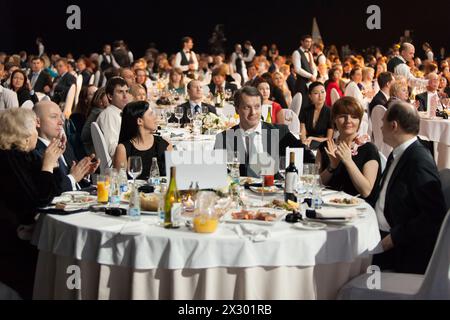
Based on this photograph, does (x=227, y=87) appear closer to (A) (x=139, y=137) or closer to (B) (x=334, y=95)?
(B) (x=334, y=95)

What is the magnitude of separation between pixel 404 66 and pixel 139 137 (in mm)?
5791

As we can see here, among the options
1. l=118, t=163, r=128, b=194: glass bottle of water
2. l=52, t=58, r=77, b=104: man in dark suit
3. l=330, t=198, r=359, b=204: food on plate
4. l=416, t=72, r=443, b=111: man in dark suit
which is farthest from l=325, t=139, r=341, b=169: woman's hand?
l=52, t=58, r=77, b=104: man in dark suit

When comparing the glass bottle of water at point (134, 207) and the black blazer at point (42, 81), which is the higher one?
the black blazer at point (42, 81)

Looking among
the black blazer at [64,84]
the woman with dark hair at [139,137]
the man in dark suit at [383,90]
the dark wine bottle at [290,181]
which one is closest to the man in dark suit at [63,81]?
the black blazer at [64,84]

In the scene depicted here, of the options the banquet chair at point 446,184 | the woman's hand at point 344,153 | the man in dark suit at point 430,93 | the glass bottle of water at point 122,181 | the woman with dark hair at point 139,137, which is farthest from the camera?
the man in dark suit at point 430,93

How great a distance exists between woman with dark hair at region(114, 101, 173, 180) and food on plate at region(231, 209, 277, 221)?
4.42 feet

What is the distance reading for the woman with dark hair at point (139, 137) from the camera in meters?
4.25

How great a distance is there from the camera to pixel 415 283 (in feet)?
9.96

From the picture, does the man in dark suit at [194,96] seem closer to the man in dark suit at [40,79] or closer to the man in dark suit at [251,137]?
the man in dark suit at [251,137]

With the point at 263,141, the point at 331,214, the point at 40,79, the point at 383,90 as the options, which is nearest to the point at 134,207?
the point at 331,214

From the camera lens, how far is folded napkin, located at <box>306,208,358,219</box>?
3041 mm

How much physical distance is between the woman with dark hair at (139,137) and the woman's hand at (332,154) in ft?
3.77

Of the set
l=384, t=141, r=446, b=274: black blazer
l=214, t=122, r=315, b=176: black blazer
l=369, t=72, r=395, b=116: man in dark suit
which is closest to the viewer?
l=384, t=141, r=446, b=274: black blazer

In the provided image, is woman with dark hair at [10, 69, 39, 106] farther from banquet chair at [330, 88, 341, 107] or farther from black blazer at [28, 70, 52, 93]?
banquet chair at [330, 88, 341, 107]
